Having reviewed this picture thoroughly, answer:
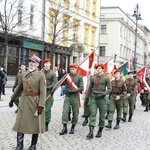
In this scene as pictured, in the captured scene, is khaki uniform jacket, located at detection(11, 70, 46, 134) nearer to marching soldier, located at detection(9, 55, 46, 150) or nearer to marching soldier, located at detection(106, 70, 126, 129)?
marching soldier, located at detection(9, 55, 46, 150)

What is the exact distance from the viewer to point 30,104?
684cm

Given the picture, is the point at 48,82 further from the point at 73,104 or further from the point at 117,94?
the point at 117,94

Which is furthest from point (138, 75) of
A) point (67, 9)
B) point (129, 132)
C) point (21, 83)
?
point (67, 9)

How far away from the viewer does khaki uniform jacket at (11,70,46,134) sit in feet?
22.3

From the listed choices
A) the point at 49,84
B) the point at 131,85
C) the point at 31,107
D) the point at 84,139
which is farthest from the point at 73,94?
the point at 131,85

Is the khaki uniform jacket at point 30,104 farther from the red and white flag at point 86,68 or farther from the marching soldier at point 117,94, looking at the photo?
the red and white flag at point 86,68

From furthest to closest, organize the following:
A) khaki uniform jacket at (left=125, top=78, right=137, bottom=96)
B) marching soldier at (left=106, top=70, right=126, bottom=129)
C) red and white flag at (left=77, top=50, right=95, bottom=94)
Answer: khaki uniform jacket at (left=125, top=78, right=137, bottom=96) → red and white flag at (left=77, top=50, right=95, bottom=94) → marching soldier at (left=106, top=70, right=126, bottom=129)

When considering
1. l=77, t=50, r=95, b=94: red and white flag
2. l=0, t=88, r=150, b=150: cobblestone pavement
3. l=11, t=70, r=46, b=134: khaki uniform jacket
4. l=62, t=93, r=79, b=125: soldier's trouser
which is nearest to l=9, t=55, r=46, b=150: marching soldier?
l=11, t=70, r=46, b=134: khaki uniform jacket

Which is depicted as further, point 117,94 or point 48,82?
point 117,94

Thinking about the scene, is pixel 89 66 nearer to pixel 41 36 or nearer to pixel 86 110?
pixel 86 110

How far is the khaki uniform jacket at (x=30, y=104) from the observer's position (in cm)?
680

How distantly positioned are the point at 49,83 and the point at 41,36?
24.8 metres

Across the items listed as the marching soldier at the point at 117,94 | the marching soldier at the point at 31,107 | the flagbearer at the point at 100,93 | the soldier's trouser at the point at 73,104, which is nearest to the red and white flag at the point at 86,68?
the marching soldier at the point at 117,94

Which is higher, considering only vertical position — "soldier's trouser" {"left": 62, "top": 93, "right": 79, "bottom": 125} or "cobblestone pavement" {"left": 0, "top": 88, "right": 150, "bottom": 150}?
"soldier's trouser" {"left": 62, "top": 93, "right": 79, "bottom": 125}
